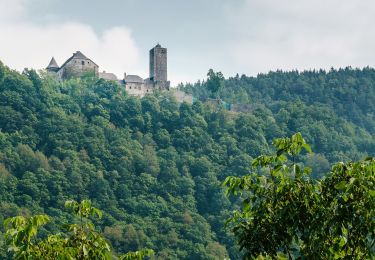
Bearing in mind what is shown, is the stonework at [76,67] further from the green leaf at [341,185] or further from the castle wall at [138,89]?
the green leaf at [341,185]

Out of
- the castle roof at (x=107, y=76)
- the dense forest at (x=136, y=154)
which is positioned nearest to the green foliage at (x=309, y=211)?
the dense forest at (x=136, y=154)

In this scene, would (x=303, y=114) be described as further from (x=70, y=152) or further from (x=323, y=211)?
(x=323, y=211)

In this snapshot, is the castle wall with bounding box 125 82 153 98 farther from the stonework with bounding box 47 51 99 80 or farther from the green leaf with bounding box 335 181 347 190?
the green leaf with bounding box 335 181 347 190

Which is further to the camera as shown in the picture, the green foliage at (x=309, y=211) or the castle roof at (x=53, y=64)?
the castle roof at (x=53, y=64)

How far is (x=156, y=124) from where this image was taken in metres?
107

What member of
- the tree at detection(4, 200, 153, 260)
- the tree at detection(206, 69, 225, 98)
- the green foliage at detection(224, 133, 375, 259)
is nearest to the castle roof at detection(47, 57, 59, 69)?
the tree at detection(206, 69, 225, 98)

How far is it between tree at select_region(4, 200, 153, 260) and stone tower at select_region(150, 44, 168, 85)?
9973 cm

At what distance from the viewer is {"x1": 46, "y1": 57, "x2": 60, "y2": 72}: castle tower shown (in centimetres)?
11100

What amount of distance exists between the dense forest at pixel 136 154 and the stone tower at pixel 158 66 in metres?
3.36

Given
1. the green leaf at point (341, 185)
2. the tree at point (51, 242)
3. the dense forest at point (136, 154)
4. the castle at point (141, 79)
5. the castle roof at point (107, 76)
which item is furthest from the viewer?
the castle roof at point (107, 76)

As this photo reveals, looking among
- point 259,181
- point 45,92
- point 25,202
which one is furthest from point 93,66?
Answer: point 259,181

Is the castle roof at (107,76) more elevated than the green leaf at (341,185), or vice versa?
the castle roof at (107,76)

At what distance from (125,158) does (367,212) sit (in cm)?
8698

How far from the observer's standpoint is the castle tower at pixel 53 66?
111 m
